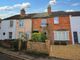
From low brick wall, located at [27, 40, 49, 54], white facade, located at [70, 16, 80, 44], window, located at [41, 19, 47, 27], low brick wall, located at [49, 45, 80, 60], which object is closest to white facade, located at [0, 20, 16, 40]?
window, located at [41, 19, 47, 27]

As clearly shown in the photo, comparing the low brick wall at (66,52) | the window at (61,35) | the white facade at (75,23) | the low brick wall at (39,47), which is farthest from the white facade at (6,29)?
the low brick wall at (66,52)

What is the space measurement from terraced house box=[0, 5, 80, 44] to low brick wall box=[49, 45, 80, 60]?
38.7 ft

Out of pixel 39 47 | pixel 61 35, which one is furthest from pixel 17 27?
pixel 39 47

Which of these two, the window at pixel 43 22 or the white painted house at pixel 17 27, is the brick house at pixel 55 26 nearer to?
the window at pixel 43 22

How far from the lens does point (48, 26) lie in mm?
35750

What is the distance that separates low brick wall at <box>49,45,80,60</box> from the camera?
19.9 m

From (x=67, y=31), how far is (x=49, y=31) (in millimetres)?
3973

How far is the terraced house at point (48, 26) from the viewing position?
33750 mm

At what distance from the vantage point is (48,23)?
117ft

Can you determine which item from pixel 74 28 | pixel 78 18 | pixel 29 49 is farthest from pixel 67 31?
pixel 29 49

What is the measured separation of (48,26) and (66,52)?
16.0 metres

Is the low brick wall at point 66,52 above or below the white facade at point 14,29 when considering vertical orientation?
below

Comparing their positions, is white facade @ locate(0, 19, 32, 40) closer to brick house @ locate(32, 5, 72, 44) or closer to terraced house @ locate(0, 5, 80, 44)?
terraced house @ locate(0, 5, 80, 44)

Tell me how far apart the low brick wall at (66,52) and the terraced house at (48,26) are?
464 inches
